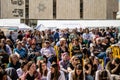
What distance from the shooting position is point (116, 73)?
12.3 metres

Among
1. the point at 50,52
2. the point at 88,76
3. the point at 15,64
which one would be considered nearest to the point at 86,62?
the point at 88,76

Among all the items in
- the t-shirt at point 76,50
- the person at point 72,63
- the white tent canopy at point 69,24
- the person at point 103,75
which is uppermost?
the white tent canopy at point 69,24

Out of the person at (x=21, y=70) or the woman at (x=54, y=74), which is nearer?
the woman at (x=54, y=74)

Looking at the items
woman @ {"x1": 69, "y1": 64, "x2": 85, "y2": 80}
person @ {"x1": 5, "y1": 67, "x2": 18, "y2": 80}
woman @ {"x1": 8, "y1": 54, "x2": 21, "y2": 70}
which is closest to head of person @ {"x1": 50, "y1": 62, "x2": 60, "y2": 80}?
woman @ {"x1": 69, "y1": 64, "x2": 85, "y2": 80}

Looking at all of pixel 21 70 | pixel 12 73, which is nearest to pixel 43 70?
pixel 21 70

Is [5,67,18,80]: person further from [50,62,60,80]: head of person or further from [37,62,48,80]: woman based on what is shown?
[50,62,60,80]: head of person

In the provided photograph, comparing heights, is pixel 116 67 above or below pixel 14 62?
below

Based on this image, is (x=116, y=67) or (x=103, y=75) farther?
(x=116, y=67)

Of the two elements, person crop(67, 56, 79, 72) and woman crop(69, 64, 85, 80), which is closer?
woman crop(69, 64, 85, 80)

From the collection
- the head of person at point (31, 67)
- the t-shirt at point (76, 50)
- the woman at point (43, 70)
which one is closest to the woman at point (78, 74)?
the woman at point (43, 70)

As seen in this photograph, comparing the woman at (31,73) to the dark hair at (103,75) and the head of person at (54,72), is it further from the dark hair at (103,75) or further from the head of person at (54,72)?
the dark hair at (103,75)

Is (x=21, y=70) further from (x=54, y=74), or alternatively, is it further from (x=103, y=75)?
(x=103, y=75)

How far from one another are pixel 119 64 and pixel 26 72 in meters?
2.90

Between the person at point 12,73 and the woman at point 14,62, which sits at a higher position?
the woman at point 14,62
